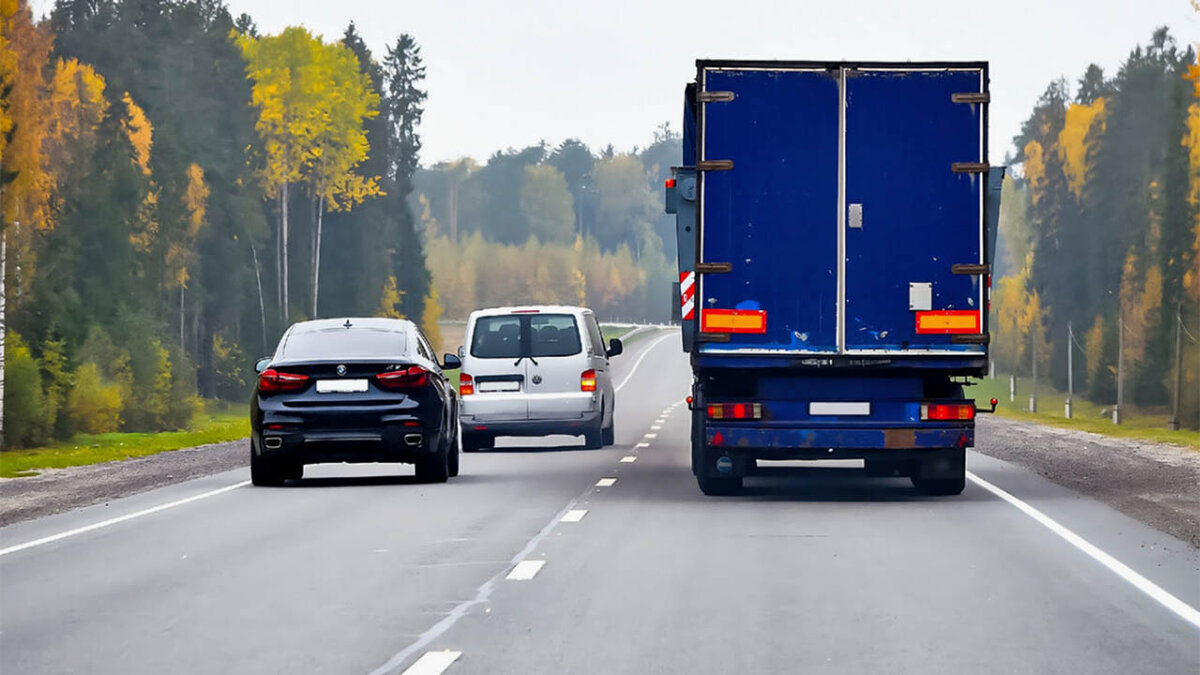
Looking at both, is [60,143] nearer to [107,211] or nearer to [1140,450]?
[107,211]

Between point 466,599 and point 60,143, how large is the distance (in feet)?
172

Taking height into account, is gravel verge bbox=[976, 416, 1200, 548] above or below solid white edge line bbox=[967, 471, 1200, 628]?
below

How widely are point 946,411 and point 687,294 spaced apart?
7.72 feet

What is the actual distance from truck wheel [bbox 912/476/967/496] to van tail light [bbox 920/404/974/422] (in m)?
0.98

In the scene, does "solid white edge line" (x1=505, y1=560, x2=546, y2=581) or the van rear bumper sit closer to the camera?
"solid white edge line" (x1=505, y1=560, x2=546, y2=581)

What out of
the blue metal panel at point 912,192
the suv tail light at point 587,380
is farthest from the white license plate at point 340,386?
the suv tail light at point 587,380

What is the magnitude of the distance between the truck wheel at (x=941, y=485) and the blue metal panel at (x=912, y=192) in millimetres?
1728

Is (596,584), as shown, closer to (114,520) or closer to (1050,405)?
(114,520)

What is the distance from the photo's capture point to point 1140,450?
29.9m

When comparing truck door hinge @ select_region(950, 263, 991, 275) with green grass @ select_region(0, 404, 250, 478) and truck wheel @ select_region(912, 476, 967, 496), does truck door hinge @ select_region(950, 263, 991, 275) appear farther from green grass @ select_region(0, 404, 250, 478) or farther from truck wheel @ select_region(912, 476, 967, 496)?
green grass @ select_region(0, 404, 250, 478)

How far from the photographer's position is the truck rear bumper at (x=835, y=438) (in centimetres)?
1747

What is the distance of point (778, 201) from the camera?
17.2m

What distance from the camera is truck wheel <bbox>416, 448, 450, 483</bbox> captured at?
20.6 metres

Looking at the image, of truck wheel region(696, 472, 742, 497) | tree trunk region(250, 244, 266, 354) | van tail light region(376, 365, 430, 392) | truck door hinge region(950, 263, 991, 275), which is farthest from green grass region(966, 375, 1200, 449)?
truck door hinge region(950, 263, 991, 275)
